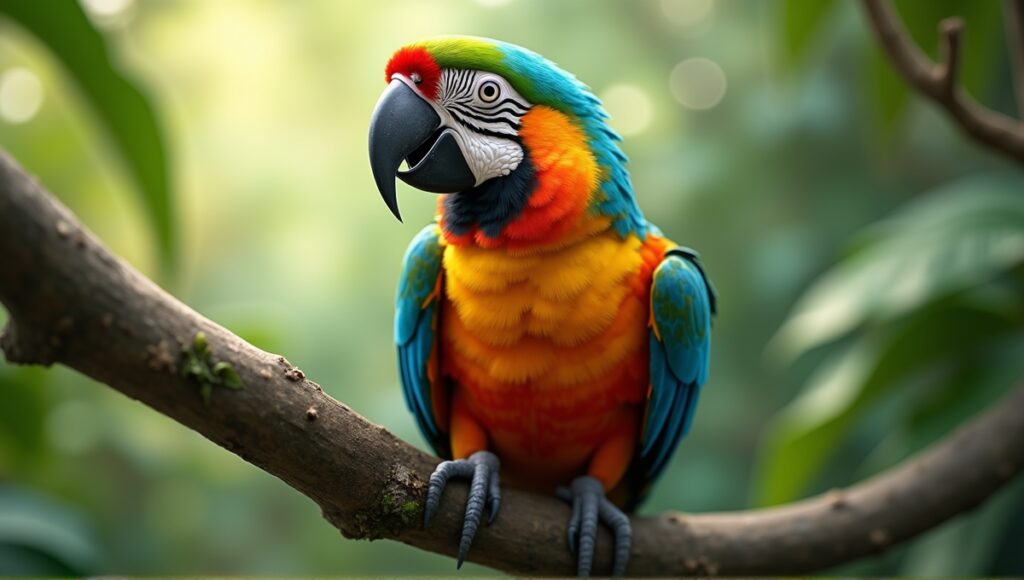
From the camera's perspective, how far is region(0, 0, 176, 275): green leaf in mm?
1246

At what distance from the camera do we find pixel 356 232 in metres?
2.02

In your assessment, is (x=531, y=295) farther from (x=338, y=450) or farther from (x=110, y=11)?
(x=110, y=11)

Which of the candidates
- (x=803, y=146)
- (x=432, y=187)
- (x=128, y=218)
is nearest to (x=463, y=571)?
(x=432, y=187)

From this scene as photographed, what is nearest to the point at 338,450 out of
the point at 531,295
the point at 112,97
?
the point at 531,295

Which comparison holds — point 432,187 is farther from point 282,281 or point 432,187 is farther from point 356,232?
point 282,281

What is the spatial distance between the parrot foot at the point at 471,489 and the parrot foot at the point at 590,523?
131 mm

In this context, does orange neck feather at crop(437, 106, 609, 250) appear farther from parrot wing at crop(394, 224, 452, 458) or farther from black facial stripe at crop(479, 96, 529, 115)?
parrot wing at crop(394, 224, 452, 458)

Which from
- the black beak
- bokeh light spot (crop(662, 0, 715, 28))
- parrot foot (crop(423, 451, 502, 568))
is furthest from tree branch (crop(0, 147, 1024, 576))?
bokeh light spot (crop(662, 0, 715, 28))

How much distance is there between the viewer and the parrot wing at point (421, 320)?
1.18 metres

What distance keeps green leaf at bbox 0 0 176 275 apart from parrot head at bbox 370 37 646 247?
0.50 metres

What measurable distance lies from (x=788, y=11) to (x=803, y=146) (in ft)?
2.34

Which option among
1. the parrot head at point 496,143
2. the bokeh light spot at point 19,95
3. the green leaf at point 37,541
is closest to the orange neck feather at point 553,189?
the parrot head at point 496,143

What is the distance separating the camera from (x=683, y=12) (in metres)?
2.34

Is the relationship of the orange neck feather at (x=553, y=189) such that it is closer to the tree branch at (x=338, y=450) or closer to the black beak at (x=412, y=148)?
the black beak at (x=412, y=148)
